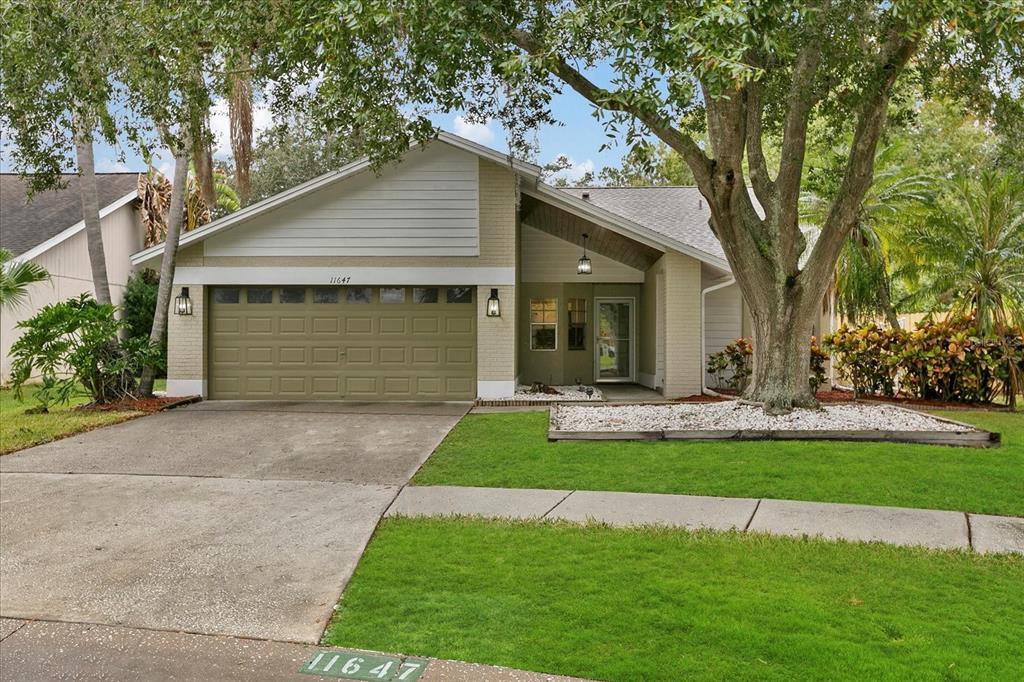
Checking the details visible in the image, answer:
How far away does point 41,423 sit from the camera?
1088 centimetres

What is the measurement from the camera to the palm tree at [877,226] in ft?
53.0

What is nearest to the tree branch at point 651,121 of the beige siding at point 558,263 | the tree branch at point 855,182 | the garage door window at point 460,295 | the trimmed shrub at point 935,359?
the tree branch at point 855,182

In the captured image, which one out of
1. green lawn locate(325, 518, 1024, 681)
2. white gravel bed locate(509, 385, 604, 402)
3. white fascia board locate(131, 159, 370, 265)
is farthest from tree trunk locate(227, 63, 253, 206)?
green lawn locate(325, 518, 1024, 681)

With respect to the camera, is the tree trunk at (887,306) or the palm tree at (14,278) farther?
the tree trunk at (887,306)

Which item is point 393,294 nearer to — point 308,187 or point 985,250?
point 308,187

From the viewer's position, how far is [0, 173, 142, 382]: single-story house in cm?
1741

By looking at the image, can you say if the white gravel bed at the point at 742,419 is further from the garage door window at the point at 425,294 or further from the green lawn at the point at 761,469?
the garage door window at the point at 425,294

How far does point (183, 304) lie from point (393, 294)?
402cm

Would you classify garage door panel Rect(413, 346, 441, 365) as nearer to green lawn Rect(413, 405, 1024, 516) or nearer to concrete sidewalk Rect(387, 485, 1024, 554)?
green lawn Rect(413, 405, 1024, 516)

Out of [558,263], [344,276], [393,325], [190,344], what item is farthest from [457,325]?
[190,344]

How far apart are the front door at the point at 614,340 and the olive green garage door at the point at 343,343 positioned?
4268 millimetres

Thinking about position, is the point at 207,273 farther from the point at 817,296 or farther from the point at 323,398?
the point at 817,296

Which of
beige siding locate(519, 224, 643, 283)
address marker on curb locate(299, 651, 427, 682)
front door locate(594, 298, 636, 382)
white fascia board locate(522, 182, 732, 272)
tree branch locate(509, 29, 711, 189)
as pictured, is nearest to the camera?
address marker on curb locate(299, 651, 427, 682)

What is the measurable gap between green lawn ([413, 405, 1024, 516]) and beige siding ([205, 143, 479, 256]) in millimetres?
5609
